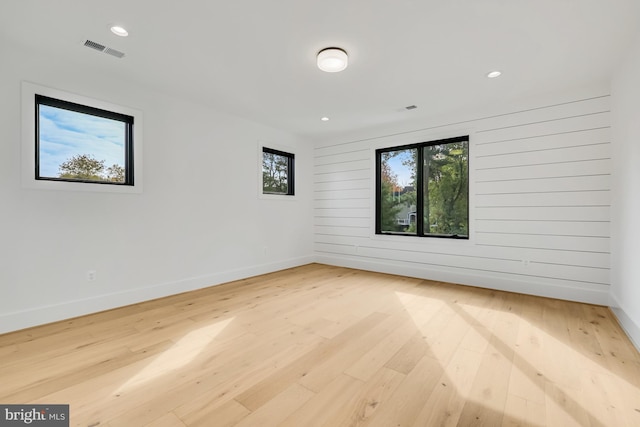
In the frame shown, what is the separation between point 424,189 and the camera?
4.83m

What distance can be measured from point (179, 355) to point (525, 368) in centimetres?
262

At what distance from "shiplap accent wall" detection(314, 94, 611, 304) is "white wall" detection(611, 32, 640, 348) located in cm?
21

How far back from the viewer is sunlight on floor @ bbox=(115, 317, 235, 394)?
191 cm

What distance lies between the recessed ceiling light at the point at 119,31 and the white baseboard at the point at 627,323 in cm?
508

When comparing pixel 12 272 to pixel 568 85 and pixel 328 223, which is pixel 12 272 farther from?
pixel 568 85

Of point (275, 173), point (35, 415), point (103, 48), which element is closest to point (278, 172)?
point (275, 173)

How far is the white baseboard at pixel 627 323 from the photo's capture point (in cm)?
240

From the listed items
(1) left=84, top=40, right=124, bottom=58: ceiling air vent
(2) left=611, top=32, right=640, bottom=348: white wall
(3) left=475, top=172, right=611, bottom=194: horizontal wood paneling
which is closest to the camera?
(2) left=611, top=32, right=640, bottom=348: white wall

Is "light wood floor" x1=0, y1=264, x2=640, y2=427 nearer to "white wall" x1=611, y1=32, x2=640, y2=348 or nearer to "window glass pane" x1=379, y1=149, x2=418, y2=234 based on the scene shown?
"white wall" x1=611, y1=32, x2=640, y2=348

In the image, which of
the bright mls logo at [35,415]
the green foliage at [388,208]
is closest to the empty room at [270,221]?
the bright mls logo at [35,415]

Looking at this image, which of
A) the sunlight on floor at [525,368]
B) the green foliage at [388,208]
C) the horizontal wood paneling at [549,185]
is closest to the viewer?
the sunlight on floor at [525,368]

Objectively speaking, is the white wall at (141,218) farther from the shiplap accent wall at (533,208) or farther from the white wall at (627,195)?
the white wall at (627,195)

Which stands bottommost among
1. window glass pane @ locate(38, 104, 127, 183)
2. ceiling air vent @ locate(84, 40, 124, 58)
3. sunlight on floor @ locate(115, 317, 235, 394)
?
sunlight on floor @ locate(115, 317, 235, 394)

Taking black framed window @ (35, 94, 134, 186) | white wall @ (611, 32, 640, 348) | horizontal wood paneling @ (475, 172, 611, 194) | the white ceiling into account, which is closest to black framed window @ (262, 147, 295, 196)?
the white ceiling
